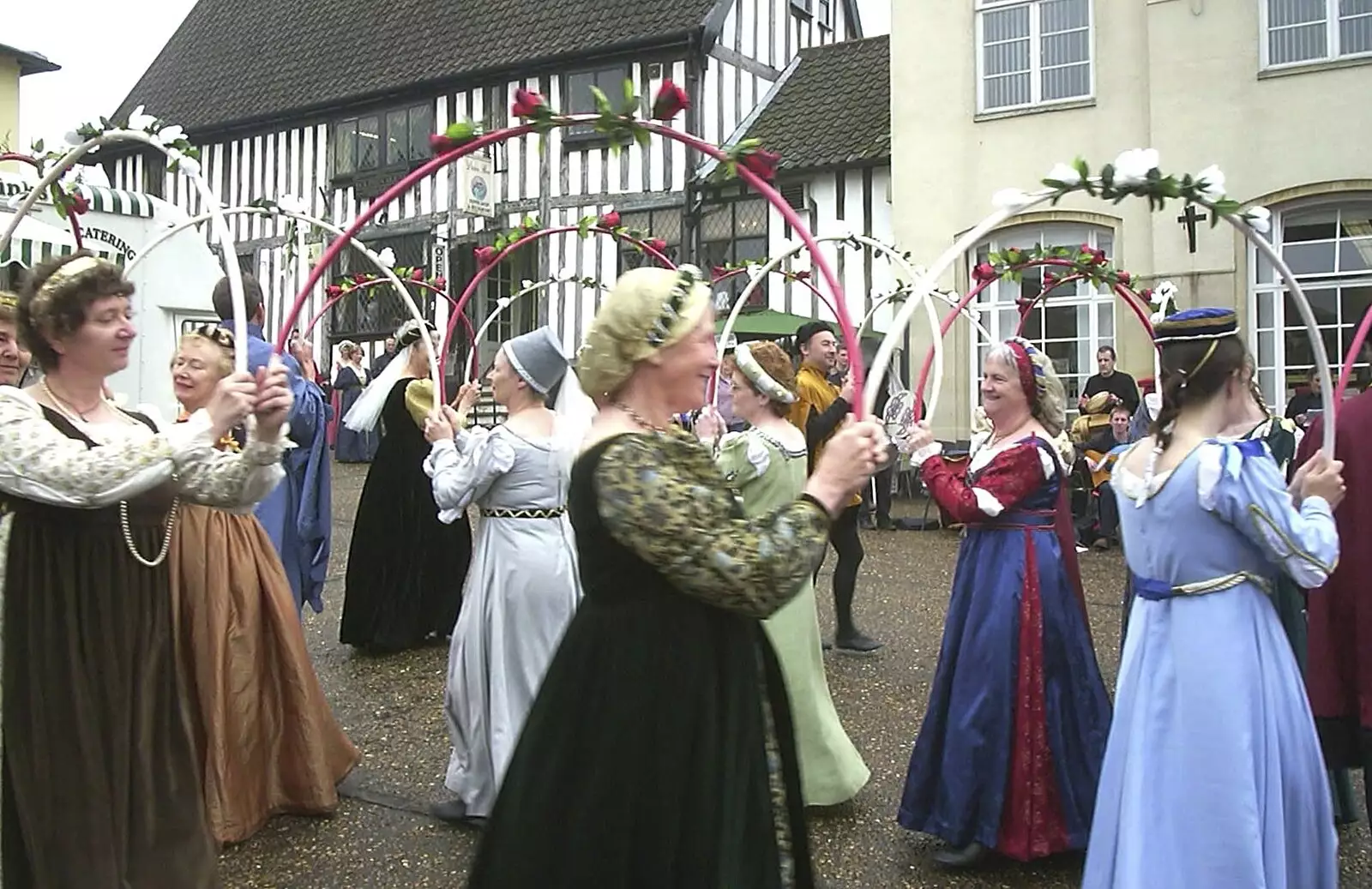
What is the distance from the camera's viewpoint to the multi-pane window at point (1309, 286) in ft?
39.9

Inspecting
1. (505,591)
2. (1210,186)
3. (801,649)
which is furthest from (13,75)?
(1210,186)

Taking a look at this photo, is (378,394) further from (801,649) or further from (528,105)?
(528,105)

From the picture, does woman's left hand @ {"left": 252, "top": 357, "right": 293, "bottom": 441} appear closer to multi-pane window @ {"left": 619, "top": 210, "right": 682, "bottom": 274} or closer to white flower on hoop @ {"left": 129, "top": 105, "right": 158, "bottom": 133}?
white flower on hoop @ {"left": 129, "top": 105, "right": 158, "bottom": 133}

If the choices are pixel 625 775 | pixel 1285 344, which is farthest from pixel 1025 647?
pixel 1285 344

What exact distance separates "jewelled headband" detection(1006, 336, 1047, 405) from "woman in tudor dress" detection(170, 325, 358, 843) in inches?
105

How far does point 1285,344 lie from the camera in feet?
41.0

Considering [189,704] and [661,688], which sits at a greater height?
[661,688]

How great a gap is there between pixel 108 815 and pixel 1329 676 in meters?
3.25

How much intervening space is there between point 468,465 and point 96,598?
1.47 meters

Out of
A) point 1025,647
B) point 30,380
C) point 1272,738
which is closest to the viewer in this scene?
point 1272,738

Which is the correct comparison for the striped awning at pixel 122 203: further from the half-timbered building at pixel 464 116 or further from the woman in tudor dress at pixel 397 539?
the half-timbered building at pixel 464 116

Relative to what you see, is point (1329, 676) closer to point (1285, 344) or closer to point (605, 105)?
point (605, 105)

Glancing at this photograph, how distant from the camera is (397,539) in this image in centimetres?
684

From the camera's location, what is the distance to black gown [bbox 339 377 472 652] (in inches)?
265
